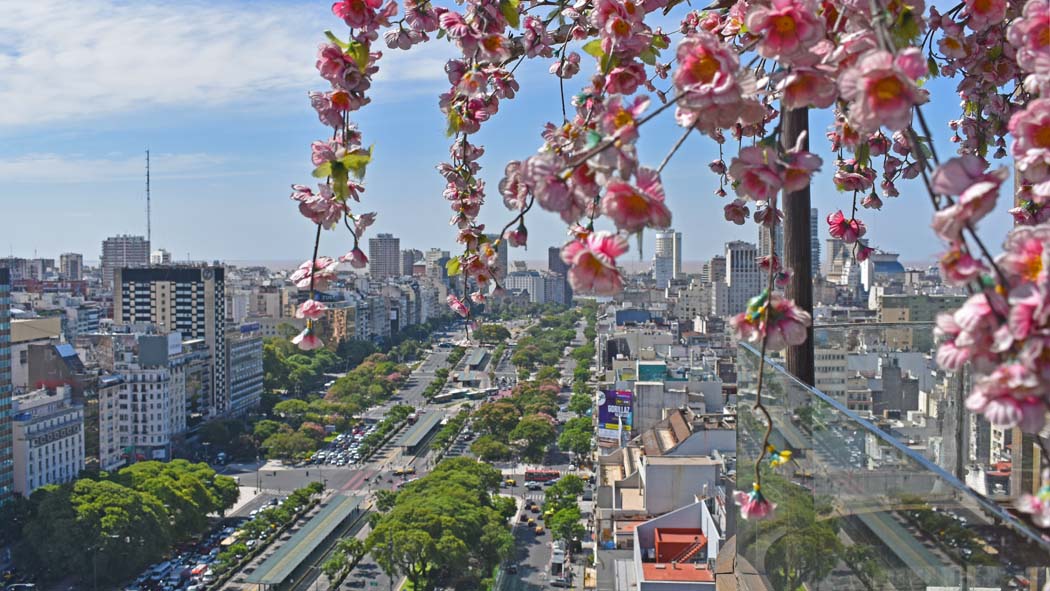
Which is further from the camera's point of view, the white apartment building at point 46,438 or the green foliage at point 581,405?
the green foliage at point 581,405

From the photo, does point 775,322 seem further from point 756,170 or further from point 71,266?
point 71,266

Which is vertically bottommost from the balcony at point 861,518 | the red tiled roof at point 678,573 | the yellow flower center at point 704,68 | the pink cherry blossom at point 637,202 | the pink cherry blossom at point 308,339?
the red tiled roof at point 678,573

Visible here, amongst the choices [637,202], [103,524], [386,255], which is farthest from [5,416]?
[386,255]

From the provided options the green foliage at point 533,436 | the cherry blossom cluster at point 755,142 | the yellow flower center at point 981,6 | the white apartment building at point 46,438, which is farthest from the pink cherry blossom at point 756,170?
the green foliage at point 533,436

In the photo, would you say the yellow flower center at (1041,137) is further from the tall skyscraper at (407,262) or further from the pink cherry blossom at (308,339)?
the tall skyscraper at (407,262)

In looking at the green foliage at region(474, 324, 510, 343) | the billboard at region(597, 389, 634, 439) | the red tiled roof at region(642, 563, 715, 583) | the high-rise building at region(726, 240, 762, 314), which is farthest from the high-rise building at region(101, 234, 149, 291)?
the red tiled roof at region(642, 563, 715, 583)
